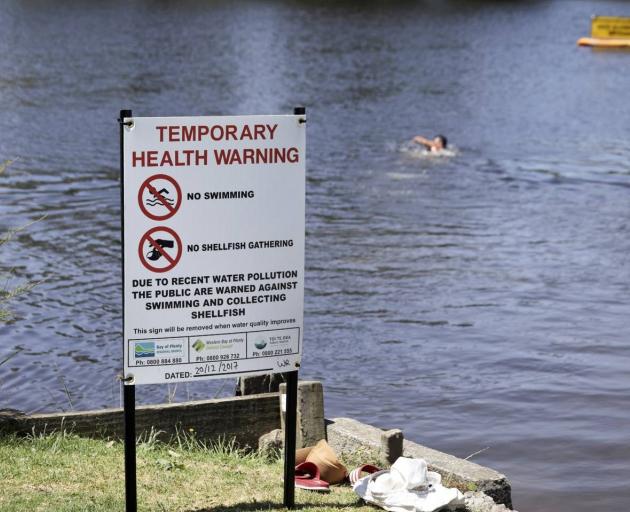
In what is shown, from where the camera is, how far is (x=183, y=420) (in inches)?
287

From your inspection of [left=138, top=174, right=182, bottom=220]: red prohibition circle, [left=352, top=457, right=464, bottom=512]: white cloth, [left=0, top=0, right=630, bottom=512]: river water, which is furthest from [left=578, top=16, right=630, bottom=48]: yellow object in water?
[left=138, top=174, right=182, bottom=220]: red prohibition circle

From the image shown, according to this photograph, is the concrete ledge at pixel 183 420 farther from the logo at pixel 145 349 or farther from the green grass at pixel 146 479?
the logo at pixel 145 349

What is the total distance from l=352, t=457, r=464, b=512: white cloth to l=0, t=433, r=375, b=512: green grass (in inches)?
3.7

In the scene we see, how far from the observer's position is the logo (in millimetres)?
5688

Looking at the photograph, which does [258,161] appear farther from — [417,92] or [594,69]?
→ [594,69]

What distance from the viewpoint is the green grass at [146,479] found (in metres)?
6.04

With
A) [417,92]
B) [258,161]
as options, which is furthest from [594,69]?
[258,161]

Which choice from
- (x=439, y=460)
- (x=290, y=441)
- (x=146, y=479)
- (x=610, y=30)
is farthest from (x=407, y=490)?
(x=610, y=30)

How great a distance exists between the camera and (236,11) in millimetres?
56000

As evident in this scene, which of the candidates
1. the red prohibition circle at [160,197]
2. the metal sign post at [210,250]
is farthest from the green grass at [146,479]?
the red prohibition circle at [160,197]

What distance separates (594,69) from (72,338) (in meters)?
31.5

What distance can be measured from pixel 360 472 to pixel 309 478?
30cm

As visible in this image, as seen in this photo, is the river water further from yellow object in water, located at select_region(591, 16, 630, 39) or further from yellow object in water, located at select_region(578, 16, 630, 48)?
yellow object in water, located at select_region(591, 16, 630, 39)

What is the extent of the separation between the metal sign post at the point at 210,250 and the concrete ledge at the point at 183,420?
1.39 m
